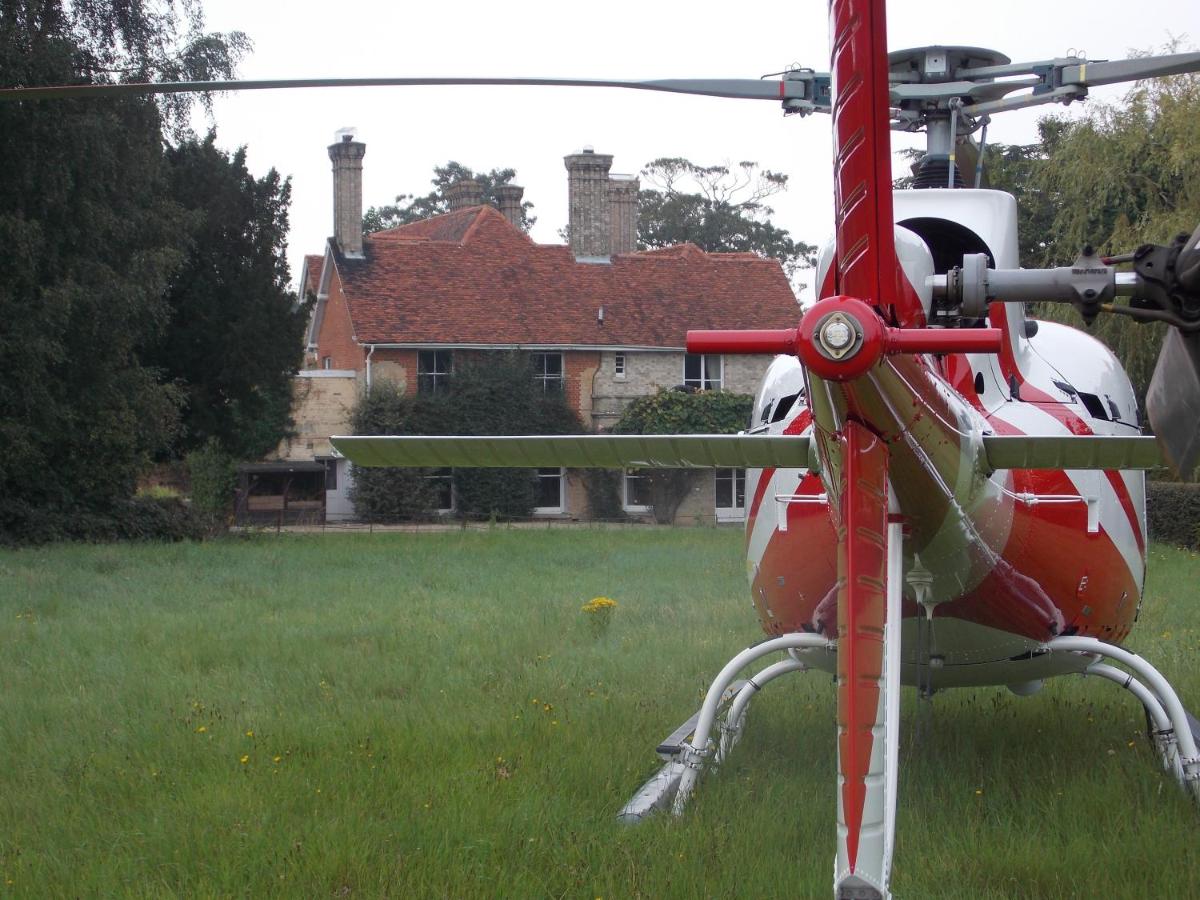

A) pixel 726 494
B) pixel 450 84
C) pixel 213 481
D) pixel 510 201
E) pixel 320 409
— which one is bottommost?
pixel 726 494

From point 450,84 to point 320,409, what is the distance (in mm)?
33788

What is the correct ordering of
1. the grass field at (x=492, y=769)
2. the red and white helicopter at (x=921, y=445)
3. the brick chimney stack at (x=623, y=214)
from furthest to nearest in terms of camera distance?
the brick chimney stack at (x=623, y=214), the grass field at (x=492, y=769), the red and white helicopter at (x=921, y=445)

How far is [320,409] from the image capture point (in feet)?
122

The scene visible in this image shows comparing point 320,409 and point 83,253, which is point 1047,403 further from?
point 320,409

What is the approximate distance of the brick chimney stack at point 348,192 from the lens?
38.6 m

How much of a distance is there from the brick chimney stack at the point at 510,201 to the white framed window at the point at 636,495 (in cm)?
1304

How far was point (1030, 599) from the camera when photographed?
533cm

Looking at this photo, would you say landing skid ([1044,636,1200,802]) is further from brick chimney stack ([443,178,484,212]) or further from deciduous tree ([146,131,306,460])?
brick chimney stack ([443,178,484,212])

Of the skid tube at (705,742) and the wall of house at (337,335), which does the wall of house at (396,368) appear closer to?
the wall of house at (337,335)

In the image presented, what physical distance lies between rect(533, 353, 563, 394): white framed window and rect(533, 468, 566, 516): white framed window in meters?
2.45

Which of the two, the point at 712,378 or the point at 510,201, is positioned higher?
the point at 510,201

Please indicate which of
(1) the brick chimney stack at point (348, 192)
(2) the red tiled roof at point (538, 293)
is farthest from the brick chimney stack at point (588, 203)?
(1) the brick chimney stack at point (348, 192)

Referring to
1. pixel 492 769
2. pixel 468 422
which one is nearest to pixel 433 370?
pixel 468 422

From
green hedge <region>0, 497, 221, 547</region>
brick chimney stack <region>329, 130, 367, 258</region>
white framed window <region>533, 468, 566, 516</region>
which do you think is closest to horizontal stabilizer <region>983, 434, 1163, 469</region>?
green hedge <region>0, 497, 221, 547</region>
